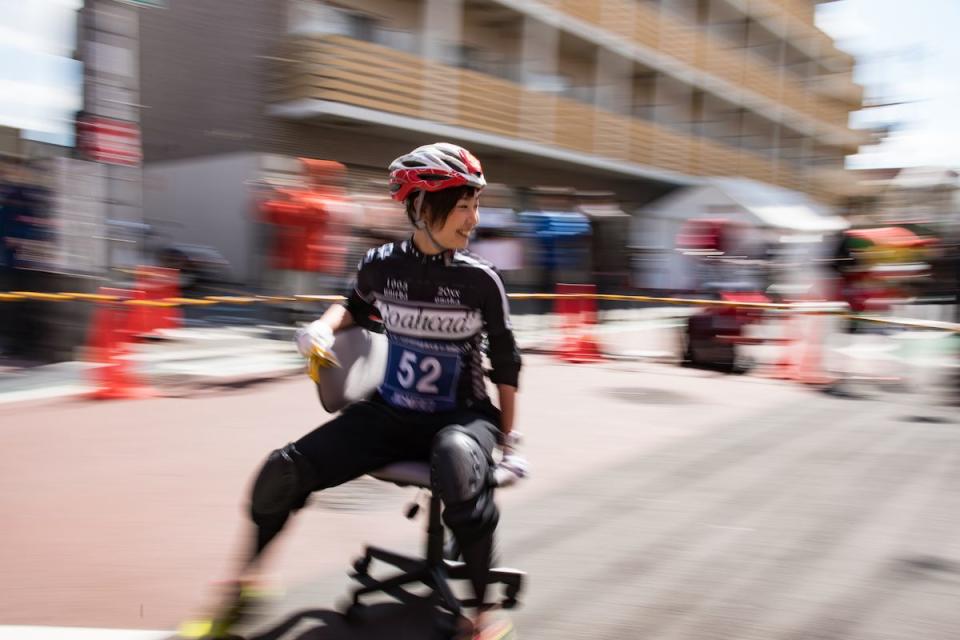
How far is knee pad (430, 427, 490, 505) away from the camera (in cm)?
249

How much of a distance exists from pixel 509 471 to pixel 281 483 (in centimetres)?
77

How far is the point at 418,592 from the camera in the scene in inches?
130

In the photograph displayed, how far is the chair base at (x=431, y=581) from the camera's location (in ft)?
9.54

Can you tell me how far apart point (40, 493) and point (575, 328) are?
691cm

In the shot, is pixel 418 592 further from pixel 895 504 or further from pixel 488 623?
pixel 895 504

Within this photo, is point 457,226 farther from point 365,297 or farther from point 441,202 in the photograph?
point 365,297

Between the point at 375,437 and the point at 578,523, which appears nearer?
the point at 375,437

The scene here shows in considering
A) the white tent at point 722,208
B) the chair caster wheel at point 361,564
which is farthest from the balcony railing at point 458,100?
the chair caster wheel at point 361,564

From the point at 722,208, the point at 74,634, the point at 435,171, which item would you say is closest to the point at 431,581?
the point at 74,634

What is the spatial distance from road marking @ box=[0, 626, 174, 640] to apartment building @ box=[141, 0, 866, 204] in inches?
500

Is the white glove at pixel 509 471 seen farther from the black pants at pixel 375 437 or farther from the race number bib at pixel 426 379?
the race number bib at pixel 426 379

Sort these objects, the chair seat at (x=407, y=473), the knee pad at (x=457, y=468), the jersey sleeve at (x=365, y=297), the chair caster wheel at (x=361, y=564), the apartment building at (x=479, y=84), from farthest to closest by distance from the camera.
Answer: the apartment building at (x=479, y=84) → the chair caster wheel at (x=361, y=564) → the jersey sleeve at (x=365, y=297) → the chair seat at (x=407, y=473) → the knee pad at (x=457, y=468)

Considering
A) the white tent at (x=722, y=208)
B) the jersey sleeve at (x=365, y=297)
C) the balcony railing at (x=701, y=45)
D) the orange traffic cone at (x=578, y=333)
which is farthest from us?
the balcony railing at (x=701, y=45)

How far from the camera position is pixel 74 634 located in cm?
280
